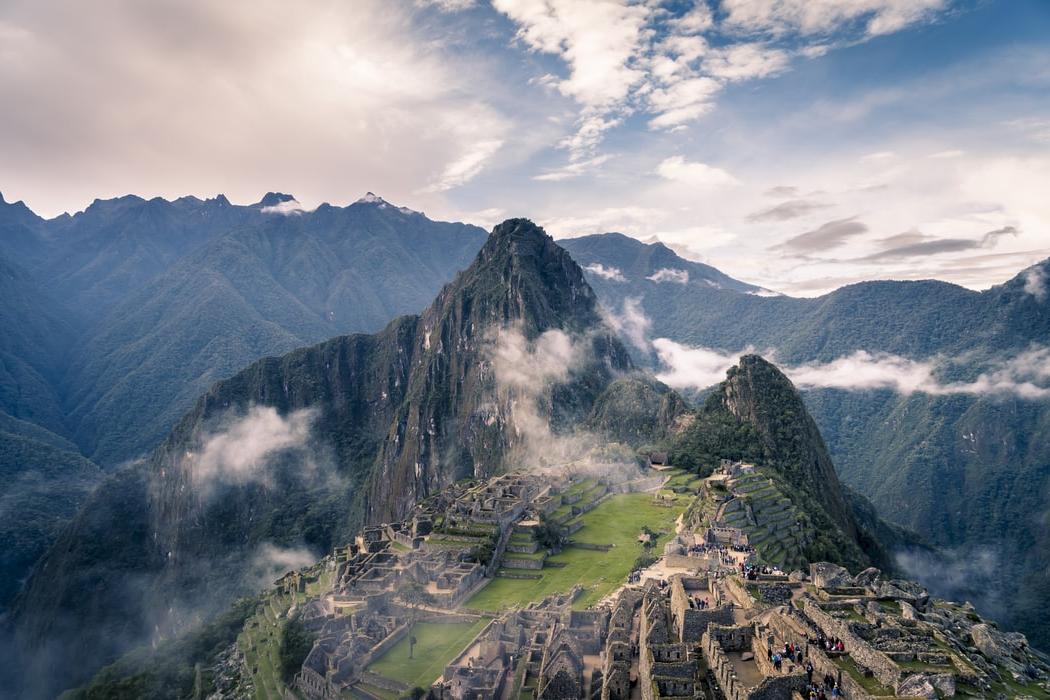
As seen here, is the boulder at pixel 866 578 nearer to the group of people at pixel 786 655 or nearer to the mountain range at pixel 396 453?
the group of people at pixel 786 655

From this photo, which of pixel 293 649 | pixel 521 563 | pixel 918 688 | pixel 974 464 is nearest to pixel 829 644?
pixel 918 688

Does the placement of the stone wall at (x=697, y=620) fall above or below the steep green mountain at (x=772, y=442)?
above

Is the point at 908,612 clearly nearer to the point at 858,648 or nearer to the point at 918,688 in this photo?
the point at 858,648

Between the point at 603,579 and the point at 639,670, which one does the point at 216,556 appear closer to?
the point at 603,579

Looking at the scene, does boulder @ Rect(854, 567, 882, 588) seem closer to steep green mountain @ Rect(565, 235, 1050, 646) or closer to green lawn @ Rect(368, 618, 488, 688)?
green lawn @ Rect(368, 618, 488, 688)

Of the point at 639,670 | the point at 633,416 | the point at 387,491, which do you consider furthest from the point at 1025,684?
the point at 387,491

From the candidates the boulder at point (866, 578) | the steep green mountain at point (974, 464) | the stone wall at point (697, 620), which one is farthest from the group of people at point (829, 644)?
the steep green mountain at point (974, 464)

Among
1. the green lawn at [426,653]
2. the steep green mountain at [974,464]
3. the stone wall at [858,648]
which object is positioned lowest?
the steep green mountain at [974,464]

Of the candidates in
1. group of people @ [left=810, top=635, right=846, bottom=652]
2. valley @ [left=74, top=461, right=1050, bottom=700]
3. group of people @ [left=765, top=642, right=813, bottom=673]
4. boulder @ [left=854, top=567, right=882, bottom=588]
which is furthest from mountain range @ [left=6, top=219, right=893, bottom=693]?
group of people @ [left=765, top=642, right=813, bottom=673]
